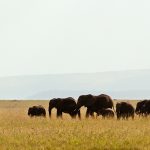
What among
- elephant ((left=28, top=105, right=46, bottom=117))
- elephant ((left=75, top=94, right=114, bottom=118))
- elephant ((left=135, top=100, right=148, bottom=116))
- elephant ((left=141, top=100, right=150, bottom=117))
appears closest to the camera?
elephant ((left=141, top=100, right=150, bottom=117))

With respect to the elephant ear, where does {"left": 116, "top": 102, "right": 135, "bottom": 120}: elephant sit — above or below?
below

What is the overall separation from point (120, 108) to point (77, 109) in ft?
14.7

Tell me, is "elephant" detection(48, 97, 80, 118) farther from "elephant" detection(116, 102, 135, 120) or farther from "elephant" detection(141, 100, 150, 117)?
"elephant" detection(141, 100, 150, 117)

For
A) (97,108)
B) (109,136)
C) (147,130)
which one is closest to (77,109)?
(97,108)

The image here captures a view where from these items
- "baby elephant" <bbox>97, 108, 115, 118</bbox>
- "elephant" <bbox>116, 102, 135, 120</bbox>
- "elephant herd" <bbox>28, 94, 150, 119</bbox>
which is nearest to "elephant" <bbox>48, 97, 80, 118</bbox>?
"elephant herd" <bbox>28, 94, 150, 119</bbox>

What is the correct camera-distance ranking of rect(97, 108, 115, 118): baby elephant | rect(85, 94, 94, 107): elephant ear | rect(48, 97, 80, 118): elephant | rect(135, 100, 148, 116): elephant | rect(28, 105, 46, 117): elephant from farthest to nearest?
rect(28, 105, 46, 117): elephant, rect(48, 97, 80, 118): elephant, rect(85, 94, 94, 107): elephant ear, rect(135, 100, 148, 116): elephant, rect(97, 108, 115, 118): baby elephant

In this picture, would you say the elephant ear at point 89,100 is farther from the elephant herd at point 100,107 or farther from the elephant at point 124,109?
the elephant at point 124,109

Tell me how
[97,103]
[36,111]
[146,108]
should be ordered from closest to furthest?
1. [146,108]
2. [97,103]
3. [36,111]

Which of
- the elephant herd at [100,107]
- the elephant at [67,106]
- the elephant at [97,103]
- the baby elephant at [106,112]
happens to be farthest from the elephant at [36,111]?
the baby elephant at [106,112]

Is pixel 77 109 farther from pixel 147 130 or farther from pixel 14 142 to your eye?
pixel 14 142

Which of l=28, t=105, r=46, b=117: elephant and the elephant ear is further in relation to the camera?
l=28, t=105, r=46, b=117: elephant

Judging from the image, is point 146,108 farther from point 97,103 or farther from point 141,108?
point 97,103

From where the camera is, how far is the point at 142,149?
14.8m

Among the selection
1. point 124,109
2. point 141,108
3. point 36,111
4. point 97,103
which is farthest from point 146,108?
point 36,111
